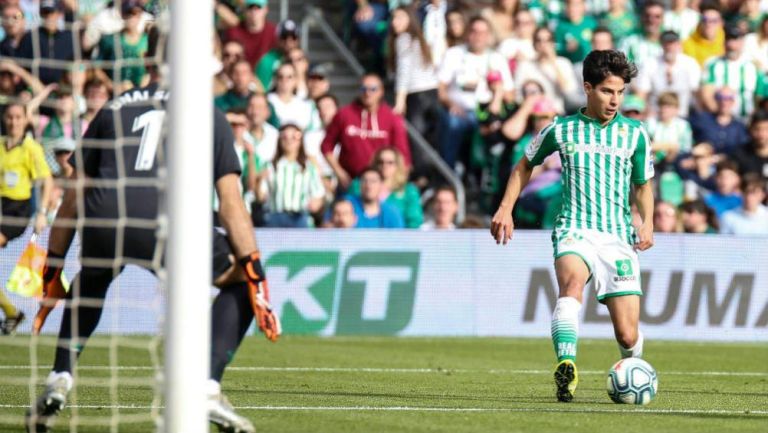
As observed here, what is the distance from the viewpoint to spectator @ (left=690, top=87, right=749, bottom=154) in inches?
696

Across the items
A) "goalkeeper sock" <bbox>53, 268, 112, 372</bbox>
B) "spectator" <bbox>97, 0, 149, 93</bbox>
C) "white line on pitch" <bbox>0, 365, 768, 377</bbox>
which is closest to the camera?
"goalkeeper sock" <bbox>53, 268, 112, 372</bbox>

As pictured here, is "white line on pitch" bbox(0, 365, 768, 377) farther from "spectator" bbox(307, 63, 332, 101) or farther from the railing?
"spectator" bbox(307, 63, 332, 101)

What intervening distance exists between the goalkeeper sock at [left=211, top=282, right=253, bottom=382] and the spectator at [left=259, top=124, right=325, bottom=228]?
29.4 ft

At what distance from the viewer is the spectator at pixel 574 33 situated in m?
18.6

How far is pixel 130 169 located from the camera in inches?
274

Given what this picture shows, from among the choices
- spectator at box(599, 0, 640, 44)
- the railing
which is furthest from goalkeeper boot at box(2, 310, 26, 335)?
spectator at box(599, 0, 640, 44)

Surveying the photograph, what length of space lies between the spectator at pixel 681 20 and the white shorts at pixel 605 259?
1110 centimetres

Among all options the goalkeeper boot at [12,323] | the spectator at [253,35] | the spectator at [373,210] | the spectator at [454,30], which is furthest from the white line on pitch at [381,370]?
the spectator at [253,35]

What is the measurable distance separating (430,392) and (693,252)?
287 inches

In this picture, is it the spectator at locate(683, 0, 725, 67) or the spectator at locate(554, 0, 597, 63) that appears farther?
the spectator at locate(683, 0, 725, 67)

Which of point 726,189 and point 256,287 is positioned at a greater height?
point 256,287

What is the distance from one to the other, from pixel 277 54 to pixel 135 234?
11233mm

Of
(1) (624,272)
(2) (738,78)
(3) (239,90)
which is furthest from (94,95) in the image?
(1) (624,272)

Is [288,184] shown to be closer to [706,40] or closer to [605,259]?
[706,40]
